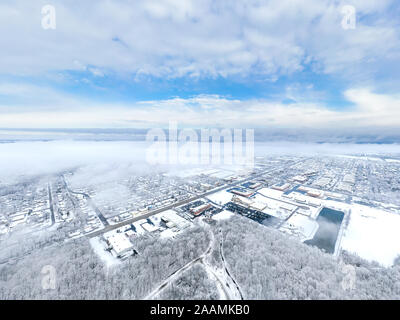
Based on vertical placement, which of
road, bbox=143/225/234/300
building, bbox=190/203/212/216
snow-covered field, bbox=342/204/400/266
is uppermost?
building, bbox=190/203/212/216

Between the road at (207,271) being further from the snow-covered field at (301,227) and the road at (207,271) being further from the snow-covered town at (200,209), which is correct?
the snow-covered field at (301,227)

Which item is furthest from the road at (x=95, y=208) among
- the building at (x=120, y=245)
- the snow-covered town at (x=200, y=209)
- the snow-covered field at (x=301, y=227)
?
the snow-covered field at (x=301, y=227)

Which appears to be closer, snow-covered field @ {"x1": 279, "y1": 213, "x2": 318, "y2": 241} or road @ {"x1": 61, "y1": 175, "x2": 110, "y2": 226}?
snow-covered field @ {"x1": 279, "y1": 213, "x2": 318, "y2": 241}

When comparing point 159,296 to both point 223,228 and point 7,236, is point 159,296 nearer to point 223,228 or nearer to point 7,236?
point 223,228

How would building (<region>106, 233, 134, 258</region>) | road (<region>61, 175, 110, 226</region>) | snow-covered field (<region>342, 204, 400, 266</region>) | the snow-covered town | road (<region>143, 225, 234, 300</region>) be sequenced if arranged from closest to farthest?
road (<region>143, 225, 234, 300</region>), building (<region>106, 233, 134, 258</region>), snow-covered field (<region>342, 204, 400, 266</region>), the snow-covered town, road (<region>61, 175, 110, 226</region>)

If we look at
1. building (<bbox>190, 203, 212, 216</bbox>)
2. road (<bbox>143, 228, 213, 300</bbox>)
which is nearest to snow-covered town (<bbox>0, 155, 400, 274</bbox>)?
building (<bbox>190, 203, 212, 216</bbox>)

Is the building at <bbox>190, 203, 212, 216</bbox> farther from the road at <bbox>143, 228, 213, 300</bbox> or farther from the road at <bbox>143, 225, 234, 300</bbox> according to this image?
the road at <bbox>143, 225, 234, 300</bbox>

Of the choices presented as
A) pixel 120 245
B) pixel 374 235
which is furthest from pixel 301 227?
pixel 120 245

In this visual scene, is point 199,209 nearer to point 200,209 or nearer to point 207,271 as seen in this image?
point 200,209

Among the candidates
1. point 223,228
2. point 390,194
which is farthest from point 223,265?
point 390,194
